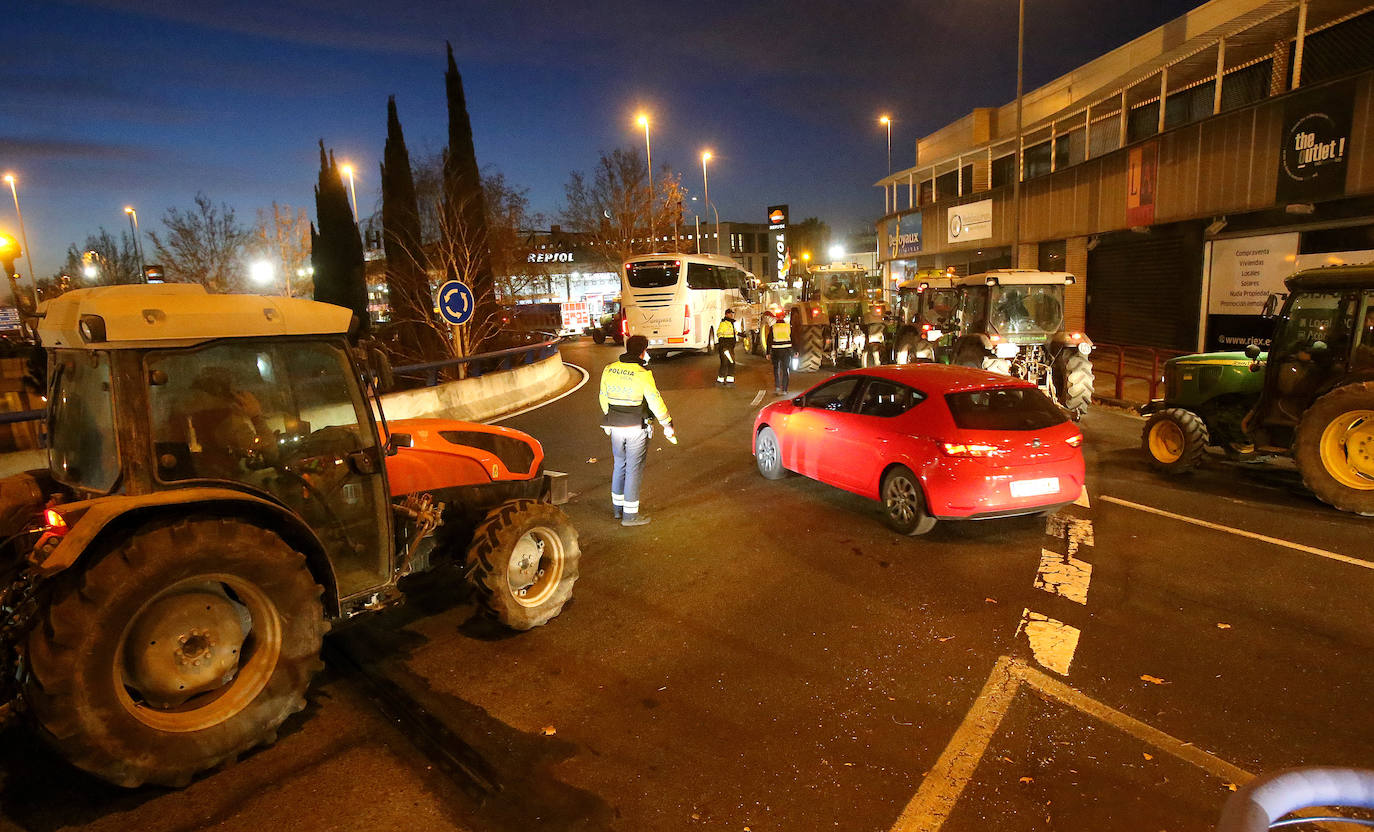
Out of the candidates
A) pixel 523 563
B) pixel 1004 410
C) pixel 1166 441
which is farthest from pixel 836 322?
pixel 523 563

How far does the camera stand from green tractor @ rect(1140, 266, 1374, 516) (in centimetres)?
745

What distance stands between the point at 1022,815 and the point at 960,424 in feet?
12.6

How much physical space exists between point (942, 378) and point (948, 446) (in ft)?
3.04

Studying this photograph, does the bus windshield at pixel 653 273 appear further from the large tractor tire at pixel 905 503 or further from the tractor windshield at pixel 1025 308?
the large tractor tire at pixel 905 503

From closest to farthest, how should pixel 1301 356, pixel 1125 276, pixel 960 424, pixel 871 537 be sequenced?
pixel 960 424
pixel 871 537
pixel 1301 356
pixel 1125 276

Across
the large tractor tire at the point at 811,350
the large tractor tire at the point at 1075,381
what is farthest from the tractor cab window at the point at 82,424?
the large tractor tire at the point at 811,350

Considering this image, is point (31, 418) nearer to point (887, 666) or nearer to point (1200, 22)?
point (887, 666)

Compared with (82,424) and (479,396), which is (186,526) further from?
(479,396)

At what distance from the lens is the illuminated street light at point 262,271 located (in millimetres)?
30594

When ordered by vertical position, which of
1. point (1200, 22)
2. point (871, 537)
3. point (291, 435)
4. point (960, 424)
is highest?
point (1200, 22)

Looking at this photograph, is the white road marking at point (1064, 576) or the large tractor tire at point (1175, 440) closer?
the white road marking at point (1064, 576)

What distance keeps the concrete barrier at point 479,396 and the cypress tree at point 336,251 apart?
16219 millimetres

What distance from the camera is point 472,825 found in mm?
3307

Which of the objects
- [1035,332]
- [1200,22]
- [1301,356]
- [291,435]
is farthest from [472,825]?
[1200,22]
